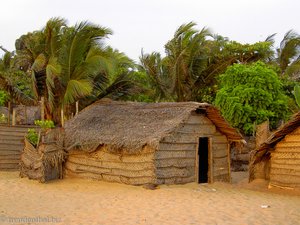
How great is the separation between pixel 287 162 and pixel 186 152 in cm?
291

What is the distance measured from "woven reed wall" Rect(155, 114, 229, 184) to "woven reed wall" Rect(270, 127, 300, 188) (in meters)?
1.89

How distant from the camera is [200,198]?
10.8 metres

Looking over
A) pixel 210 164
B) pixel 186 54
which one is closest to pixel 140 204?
pixel 210 164

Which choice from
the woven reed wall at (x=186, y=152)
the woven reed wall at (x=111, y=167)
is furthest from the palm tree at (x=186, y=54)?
the woven reed wall at (x=111, y=167)

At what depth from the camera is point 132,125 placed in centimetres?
1348

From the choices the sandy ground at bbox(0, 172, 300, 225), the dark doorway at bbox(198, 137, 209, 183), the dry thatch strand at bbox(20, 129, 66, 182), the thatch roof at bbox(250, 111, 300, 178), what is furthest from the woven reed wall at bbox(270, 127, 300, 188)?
the dry thatch strand at bbox(20, 129, 66, 182)

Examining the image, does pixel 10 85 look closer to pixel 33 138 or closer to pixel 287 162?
pixel 33 138

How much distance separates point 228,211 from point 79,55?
9.48 metres

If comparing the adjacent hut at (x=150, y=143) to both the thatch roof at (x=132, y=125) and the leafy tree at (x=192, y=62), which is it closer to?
the thatch roof at (x=132, y=125)

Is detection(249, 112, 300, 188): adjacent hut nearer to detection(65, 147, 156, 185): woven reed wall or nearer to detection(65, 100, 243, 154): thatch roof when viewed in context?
detection(65, 100, 243, 154): thatch roof

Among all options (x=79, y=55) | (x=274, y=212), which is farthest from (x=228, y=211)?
(x=79, y=55)

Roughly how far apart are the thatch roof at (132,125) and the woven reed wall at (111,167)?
1.04 ft

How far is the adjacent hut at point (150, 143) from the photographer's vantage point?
12250 millimetres

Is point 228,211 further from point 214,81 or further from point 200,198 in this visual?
point 214,81
